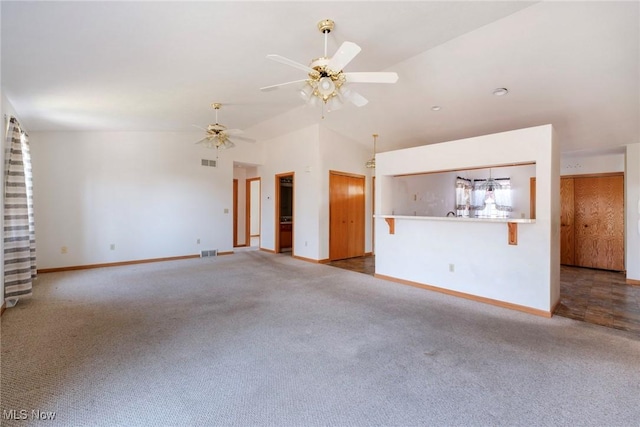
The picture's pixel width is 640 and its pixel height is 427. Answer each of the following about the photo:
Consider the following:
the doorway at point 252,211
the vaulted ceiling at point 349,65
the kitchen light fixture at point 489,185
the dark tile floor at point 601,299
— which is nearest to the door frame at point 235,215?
the doorway at point 252,211

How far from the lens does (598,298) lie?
3.97 metres

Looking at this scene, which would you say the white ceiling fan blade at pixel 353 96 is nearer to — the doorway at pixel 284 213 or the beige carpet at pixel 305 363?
the beige carpet at pixel 305 363

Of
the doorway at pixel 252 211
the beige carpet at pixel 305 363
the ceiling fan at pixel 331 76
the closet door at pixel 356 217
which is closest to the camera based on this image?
the beige carpet at pixel 305 363

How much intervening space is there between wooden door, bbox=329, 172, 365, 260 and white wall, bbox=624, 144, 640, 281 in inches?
190

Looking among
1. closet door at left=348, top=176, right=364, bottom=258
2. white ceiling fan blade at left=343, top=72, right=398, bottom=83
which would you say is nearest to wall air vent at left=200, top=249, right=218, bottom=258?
closet door at left=348, top=176, right=364, bottom=258

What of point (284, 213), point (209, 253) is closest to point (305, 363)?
point (209, 253)

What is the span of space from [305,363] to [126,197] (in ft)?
18.2

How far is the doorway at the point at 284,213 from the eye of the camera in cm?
758

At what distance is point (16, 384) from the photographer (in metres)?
1.96

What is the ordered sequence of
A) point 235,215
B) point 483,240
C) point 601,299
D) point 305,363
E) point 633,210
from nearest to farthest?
point 305,363 < point 483,240 < point 601,299 < point 633,210 < point 235,215

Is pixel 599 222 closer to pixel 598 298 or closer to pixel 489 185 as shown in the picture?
pixel 489 185

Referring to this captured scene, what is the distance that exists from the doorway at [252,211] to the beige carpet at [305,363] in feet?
16.8

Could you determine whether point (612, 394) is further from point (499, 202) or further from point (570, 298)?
point (499, 202)

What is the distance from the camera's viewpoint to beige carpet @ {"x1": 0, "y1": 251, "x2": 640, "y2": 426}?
173 centimetres
